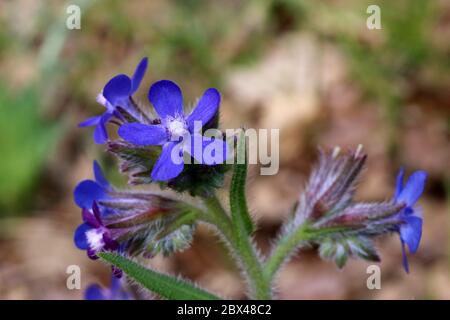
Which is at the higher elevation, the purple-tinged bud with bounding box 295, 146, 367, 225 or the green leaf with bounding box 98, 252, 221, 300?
the purple-tinged bud with bounding box 295, 146, 367, 225

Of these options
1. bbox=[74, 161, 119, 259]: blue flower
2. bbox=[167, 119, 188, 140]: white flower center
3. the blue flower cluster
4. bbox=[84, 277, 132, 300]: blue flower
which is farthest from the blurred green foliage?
bbox=[167, 119, 188, 140]: white flower center

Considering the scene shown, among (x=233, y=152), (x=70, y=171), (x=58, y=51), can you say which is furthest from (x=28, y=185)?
(x=233, y=152)

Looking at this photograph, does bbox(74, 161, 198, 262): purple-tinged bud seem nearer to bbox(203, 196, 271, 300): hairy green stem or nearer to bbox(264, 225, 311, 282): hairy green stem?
bbox(203, 196, 271, 300): hairy green stem

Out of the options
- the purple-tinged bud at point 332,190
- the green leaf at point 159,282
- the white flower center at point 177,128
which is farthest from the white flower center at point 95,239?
the purple-tinged bud at point 332,190

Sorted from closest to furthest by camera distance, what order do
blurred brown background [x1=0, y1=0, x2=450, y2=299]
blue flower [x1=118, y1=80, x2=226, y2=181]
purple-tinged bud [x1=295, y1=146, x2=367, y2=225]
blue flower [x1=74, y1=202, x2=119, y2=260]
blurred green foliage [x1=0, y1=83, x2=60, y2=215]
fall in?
1. blue flower [x1=118, y1=80, x2=226, y2=181]
2. blue flower [x1=74, y1=202, x2=119, y2=260]
3. purple-tinged bud [x1=295, y1=146, x2=367, y2=225]
4. blurred brown background [x1=0, y1=0, x2=450, y2=299]
5. blurred green foliage [x1=0, y1=83, x2=60, y2=215]

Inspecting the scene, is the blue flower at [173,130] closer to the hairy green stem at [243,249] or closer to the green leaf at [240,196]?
the green leaf at [240,196]

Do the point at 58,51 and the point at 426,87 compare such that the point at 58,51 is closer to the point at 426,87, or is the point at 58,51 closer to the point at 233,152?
the point at 426,87
